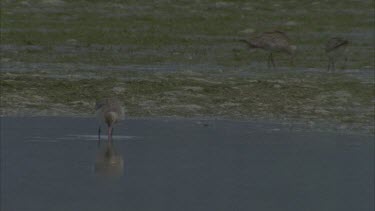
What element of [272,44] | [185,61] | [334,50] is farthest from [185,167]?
[272,44]

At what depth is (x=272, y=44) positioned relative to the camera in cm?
2519

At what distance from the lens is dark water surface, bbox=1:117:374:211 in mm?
10711

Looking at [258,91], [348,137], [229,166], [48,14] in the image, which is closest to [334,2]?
[48,14]

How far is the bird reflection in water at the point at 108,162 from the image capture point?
12190mm

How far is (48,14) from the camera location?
33.8 metres

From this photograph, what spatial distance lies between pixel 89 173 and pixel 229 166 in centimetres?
146

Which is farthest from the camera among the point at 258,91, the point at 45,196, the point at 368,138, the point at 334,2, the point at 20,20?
the point at 334,2

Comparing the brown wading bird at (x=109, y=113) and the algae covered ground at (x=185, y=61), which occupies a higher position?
the brown wading bird at (x=109, y=113)

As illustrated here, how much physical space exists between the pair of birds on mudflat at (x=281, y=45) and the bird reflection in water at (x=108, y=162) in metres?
10.5

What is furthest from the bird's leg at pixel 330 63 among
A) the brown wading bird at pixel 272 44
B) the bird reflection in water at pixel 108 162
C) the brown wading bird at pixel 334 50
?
the bird reflection in water at pixel 108 162

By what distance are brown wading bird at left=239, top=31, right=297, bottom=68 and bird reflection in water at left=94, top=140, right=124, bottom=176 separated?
1066 cm

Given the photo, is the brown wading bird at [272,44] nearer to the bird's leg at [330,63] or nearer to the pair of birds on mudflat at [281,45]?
the pair of birds on mudflat at [281,45]

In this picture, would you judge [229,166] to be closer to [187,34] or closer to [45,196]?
[45,196]

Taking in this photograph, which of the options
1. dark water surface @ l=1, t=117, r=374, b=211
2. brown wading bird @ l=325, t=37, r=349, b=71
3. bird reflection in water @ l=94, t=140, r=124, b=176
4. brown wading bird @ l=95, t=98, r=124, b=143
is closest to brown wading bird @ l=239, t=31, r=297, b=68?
brown wading bird @ l=325, t=37, r=349, b=71
